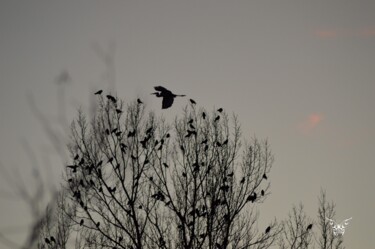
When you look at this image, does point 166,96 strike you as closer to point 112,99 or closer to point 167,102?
point 167,102


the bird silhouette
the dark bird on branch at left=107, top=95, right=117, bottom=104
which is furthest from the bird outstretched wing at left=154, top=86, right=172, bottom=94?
the dark bird on branch at left=107, top=95, right=117, bottom=104

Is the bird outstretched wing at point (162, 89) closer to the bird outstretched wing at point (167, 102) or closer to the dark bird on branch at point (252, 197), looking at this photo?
the bird outstretched wing at point (167, 102)

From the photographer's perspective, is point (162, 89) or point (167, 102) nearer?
point (167, 102)

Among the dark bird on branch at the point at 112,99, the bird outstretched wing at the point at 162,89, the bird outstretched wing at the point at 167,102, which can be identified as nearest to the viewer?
the bird outstretched wing at the point at 167,102

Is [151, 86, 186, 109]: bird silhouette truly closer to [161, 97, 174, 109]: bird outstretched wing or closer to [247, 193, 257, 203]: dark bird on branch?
[161, 97, 174, 109]: bird outstretched wing

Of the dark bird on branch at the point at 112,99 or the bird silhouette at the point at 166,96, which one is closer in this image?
the bird silhouette at the point at 166,96

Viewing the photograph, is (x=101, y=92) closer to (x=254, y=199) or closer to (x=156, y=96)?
(x=156, y=96)

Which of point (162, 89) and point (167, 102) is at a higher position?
point (162, 89)

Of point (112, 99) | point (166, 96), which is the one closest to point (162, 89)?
point (166, 96)

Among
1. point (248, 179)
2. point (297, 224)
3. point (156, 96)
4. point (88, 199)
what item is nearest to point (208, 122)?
point (248, 179)

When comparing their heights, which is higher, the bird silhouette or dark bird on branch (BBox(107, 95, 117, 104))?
dark bird on branch (BBox(107, 95, 117, 104))

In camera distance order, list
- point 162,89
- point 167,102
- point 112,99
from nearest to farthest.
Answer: point 167,102, point 162,89, point 112,99

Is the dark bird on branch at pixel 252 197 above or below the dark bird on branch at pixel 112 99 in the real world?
below

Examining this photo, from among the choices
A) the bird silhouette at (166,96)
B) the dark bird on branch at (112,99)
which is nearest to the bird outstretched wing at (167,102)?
the bird silhouette at (166,96)
